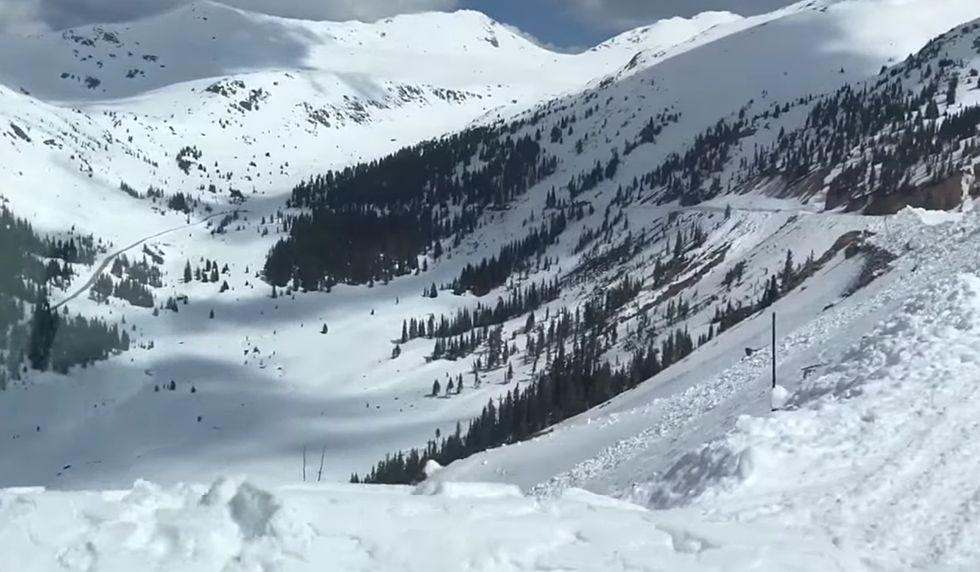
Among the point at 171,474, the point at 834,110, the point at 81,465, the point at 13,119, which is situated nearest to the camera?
the point at 171,474

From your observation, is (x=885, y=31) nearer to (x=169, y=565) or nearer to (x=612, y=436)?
(x=612, y=436)

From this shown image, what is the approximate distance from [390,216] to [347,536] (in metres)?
164

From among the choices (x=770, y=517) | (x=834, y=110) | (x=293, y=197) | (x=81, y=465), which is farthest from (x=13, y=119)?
(x=770, y=517)

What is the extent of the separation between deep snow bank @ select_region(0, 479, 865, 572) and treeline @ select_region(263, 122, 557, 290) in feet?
415

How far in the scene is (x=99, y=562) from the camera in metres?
9.63

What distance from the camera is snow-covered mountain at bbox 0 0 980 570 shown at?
1598 cm

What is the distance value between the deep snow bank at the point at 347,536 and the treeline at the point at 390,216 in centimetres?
12652

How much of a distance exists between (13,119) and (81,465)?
111961 mm

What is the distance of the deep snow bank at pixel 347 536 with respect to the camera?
991cm

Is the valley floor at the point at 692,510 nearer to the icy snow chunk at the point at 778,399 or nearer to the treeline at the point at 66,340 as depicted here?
the icy snow chunk at the point at 778,399

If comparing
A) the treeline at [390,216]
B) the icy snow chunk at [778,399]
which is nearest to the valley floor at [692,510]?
the icy snow chunk at [778,399]

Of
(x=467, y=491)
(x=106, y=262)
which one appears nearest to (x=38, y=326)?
(x=106, y=262)

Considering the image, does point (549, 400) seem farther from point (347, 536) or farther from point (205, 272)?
point (205, 272)

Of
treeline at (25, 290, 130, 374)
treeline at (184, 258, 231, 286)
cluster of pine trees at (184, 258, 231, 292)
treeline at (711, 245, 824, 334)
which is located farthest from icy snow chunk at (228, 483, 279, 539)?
treeline at (184, 258, 231, 286)
